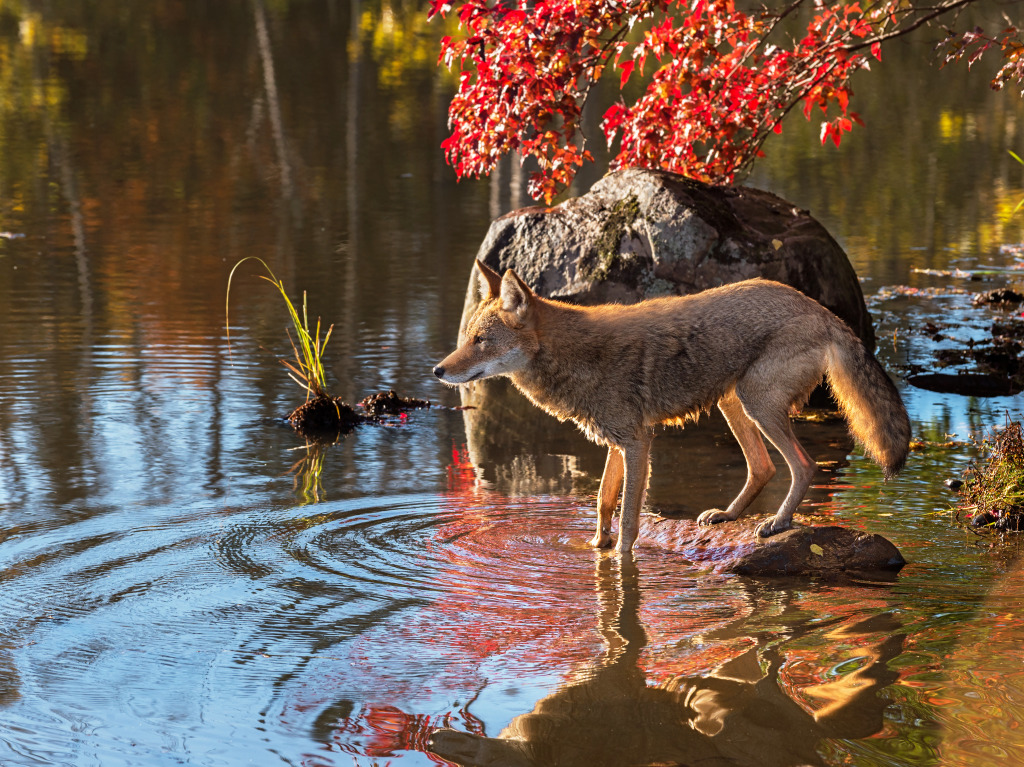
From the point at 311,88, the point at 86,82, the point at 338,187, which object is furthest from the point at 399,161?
the point at 86,82

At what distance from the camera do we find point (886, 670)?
19.0ft

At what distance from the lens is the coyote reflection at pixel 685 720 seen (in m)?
4.98

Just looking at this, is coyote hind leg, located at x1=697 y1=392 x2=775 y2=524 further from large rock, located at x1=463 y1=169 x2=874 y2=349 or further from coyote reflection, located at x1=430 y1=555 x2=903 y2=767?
large rock, located at x1=463 y1=169 x2=874 y2=349

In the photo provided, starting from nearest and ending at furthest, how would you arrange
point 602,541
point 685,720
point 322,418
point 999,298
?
1. point 685,720
2. point 602,541
3. point 322,418
4. point 999,298

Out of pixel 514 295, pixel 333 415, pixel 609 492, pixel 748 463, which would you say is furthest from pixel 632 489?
pixel 333 415

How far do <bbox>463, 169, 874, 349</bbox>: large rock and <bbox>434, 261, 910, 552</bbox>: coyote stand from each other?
3451mm

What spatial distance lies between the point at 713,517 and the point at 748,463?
499mm

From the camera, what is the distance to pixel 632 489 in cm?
761

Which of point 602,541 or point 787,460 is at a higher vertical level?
point 787,460

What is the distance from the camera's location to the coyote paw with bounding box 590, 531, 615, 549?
25.3 ft

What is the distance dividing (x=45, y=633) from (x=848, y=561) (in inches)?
183

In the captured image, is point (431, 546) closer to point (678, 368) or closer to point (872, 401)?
point (678, 368)

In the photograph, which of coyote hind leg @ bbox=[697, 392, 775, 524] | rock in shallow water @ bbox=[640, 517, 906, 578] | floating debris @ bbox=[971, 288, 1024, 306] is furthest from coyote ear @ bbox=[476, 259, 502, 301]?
floating debris @ bbox=[971, 288, 1024, 306]

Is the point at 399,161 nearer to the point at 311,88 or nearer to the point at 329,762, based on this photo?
the point at 311,88
